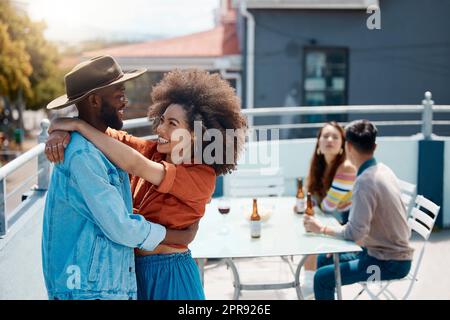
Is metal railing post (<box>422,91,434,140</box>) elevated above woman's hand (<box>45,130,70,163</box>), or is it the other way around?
woman's hand (<box>45,130,70,163</box>)

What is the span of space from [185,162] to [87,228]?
43 centimetres

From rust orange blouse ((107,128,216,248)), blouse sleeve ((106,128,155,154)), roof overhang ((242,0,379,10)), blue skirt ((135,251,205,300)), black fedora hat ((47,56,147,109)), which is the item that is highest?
roof overhang ((242,0,379,10))

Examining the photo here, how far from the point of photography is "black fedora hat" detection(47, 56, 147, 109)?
6.44 feet

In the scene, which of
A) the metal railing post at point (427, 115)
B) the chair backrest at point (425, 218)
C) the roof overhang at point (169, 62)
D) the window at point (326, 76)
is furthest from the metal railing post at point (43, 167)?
the roof overhang at point (169, 62)

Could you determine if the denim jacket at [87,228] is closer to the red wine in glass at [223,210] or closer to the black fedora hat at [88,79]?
the black fedora hat at [88,79]

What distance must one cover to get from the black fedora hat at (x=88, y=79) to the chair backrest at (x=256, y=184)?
144 inches

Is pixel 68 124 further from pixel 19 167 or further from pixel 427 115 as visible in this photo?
pixel 427 115

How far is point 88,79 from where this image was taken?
6.45 feet

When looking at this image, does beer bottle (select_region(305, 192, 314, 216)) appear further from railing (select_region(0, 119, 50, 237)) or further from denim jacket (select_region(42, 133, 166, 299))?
denim jacket (select_region(42, 133, 166, 299))

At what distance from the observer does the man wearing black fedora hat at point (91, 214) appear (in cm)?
188

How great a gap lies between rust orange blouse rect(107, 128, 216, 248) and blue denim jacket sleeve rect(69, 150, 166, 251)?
0.20 meters

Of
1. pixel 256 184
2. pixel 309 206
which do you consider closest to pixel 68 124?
pixel 309 206

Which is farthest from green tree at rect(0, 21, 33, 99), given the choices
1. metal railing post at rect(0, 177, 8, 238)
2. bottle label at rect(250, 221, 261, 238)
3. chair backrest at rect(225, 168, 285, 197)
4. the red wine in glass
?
metal railing post at rect(0, 177, 8, 238)

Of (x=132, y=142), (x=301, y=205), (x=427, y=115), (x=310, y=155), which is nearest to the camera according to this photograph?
(x=132, y=142)
